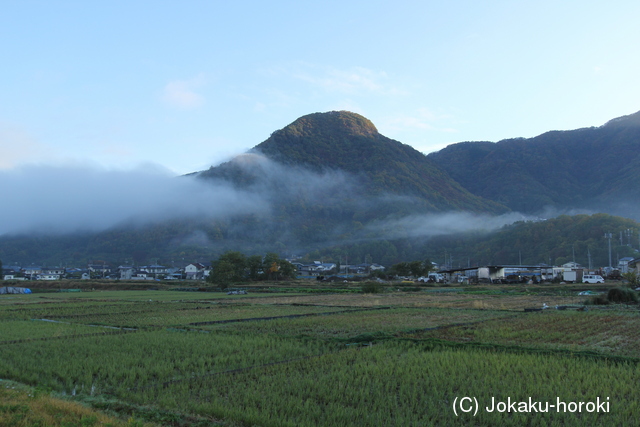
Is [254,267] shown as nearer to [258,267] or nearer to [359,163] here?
[258,267]

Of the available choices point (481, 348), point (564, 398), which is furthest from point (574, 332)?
point (564, 398)

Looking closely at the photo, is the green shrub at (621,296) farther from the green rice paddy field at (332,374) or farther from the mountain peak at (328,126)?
the mountain peak at (328,126)

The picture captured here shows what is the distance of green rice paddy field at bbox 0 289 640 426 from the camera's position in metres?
5.48

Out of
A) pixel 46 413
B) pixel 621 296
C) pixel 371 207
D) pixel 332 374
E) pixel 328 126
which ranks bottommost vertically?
pixel 621 296

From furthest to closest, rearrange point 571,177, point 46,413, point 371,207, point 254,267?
1. point 571,177
2. point 371,207
3. point 254,267
4. point 46,413

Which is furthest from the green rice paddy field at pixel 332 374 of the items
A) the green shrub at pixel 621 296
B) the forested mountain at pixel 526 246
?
the forested mountain at pixel 526 246

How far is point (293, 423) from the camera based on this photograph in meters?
5.06

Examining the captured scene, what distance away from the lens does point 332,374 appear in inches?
295

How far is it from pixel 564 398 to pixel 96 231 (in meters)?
160

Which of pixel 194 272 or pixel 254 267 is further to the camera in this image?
pixel 194 272

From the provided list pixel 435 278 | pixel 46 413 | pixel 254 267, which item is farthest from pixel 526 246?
pixel 46 413

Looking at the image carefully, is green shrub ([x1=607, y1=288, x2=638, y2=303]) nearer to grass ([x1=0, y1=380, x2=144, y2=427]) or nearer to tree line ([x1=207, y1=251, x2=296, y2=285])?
grass ([x1=0, y1=380, x2=144, y2=427])

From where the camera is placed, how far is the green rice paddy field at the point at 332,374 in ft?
18.0

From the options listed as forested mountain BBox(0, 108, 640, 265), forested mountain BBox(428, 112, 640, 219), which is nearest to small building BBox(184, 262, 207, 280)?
forested mountain BBox(0, 108, 640, 265)
